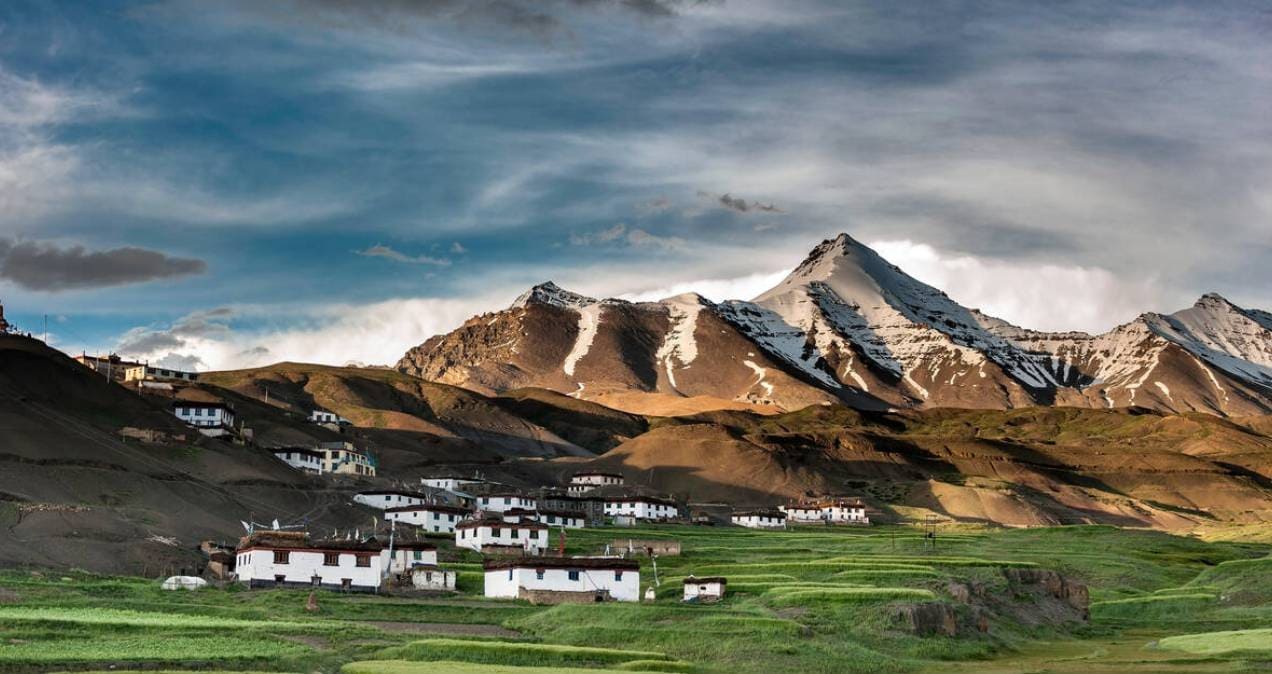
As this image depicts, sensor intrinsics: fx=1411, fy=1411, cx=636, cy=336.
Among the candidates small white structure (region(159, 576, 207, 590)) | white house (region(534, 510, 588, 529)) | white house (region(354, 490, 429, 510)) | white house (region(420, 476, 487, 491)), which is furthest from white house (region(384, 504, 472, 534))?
small white structure (region(159, 576, 207, 590))

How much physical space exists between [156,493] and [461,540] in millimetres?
24859

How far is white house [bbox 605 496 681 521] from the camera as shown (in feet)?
535

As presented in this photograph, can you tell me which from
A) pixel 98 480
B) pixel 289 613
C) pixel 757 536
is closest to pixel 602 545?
pixel 757 536

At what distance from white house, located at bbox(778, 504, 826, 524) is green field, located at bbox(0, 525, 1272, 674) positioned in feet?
258

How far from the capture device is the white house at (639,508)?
163125 millimetres

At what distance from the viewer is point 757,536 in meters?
153

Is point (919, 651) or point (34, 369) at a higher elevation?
point (34, 369)

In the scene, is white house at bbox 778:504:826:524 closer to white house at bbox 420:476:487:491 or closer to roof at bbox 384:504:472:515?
white house at bbox 420:476:487:491

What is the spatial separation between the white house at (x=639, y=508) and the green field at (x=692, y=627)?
167 ft

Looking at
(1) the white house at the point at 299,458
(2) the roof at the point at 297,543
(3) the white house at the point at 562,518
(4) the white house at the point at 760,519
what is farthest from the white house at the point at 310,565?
(4) the white house at the point at 760,519

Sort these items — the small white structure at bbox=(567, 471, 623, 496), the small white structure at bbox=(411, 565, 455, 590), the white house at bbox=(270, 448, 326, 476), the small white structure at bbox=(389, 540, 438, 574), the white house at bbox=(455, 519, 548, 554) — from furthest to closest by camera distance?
the small white structure at bbox=(567, 471, 623, 496) < the white house at bbox=(270, 448, 326, 476) < the white house at bbox=(455, 519, 548, 554) < the small white structure at bbox=(389, 540, 438, 574) < the small white structure at bbox=(411, 565, 455, 590)

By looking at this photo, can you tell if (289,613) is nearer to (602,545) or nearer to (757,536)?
(602,545)

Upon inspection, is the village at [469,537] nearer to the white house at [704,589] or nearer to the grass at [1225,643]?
the white house at [704,589]

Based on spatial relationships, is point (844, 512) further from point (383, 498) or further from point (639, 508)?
point (383, 498)
